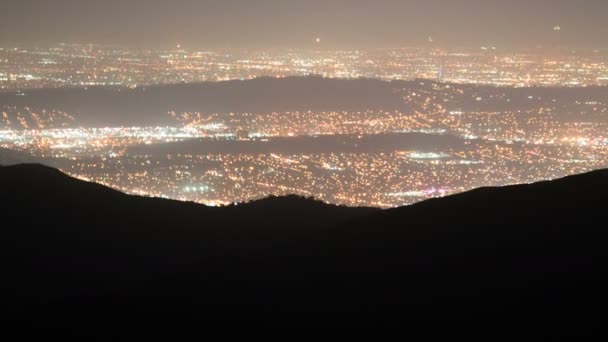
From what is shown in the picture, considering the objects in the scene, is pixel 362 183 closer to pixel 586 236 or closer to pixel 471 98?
pixel 586 236

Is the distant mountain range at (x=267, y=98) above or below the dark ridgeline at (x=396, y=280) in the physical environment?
below

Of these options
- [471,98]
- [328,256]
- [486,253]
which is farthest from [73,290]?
[471,98]

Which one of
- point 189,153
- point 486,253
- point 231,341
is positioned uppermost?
point 486,253

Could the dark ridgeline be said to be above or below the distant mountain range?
above

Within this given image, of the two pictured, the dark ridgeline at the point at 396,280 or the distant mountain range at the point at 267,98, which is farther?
the distant mountain range at the point at 267,98

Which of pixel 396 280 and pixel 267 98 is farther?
pixel 267 98

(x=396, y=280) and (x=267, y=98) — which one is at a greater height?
(x=396, y=280)

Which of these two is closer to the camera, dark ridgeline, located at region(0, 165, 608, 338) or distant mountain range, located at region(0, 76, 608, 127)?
dark ridgeline, located at region(0, 165, 608, 338)

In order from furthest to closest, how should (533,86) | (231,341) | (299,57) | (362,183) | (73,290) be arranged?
(299,57) → (533,86) → (362,183) → (73,290) → (231,341)
